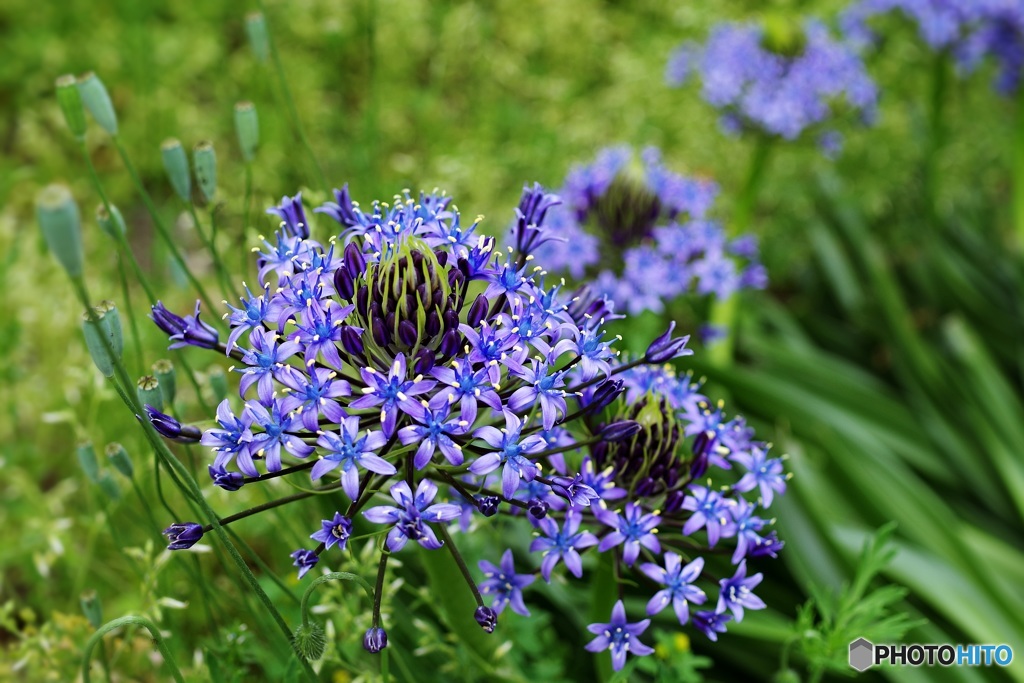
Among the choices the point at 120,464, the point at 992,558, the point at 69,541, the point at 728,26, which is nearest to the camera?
the point at 120,464

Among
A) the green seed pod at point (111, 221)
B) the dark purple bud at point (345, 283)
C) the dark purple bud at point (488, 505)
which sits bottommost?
the dark purple bud at point (488, 505)

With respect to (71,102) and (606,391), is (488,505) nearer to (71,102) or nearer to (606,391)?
(606,391)

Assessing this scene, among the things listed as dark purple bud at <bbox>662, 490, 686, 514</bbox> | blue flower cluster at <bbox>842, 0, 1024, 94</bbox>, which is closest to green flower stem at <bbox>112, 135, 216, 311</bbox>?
dark purple bud at <bbox>662, 490, 686, 514</bbox>

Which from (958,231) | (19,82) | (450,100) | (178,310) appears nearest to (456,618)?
(178,310)

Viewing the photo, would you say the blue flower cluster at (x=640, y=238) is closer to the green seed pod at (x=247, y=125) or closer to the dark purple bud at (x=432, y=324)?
the green seed pod at (x=247, y=125)

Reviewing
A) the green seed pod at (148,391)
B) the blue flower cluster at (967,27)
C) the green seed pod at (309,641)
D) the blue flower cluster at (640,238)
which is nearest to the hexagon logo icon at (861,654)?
the blue flower cluster at (640,238)

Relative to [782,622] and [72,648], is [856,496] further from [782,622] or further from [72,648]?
[72,648]
